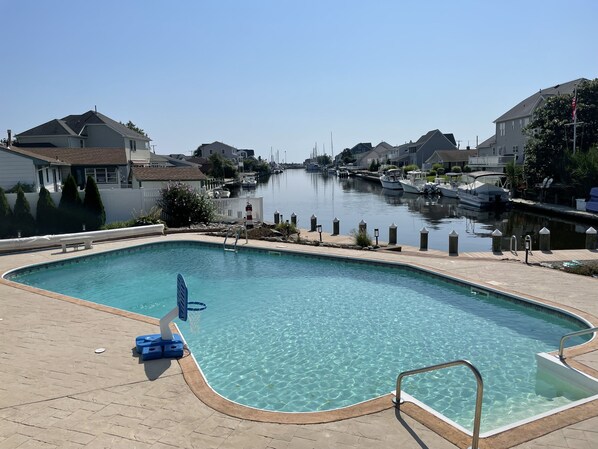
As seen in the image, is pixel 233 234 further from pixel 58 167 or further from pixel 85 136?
pixel 85 136

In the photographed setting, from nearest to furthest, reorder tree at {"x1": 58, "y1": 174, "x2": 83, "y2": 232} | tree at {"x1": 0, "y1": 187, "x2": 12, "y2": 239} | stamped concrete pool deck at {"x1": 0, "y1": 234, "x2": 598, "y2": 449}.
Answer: stamped concrete pool deck at {"x1": 0, "y1": 234, "x2": 598, "y2": 449} → tree at {"x1": 0, "y1": 187, "x2": 12, "y2": 239} → tree at {"x1": 58, "y1": 174, "x2": 83, "y2": 232}

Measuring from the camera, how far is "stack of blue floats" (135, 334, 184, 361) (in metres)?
7.71

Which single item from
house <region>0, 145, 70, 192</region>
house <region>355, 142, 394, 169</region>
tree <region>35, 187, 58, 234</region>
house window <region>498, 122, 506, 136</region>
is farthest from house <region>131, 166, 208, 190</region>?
house <region>355, 142, 394, 169</region>

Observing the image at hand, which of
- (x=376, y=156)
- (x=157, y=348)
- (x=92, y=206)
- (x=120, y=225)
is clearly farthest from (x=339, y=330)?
(x=376, y=156)

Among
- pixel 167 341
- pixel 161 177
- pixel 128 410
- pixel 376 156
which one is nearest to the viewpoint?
pixel 128 410

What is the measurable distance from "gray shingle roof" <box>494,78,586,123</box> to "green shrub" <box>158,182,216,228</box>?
150 ft

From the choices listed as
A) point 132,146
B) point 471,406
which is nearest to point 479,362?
point 471,406

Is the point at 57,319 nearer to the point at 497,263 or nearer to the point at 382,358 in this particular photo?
the point at 382,358

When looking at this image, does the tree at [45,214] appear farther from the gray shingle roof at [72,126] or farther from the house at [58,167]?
the gray shingle roof at [72,126]

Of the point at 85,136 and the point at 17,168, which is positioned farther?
the point at 85,136

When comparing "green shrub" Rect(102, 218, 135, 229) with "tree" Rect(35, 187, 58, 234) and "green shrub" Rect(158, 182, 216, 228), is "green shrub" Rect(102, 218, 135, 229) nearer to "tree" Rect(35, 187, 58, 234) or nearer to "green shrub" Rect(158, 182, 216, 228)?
"green shrub" Rect(158, 182, 216, 228)

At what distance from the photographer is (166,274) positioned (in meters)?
15.9

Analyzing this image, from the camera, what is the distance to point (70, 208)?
2330 cm

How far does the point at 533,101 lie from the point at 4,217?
2283 inches
